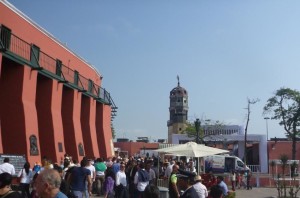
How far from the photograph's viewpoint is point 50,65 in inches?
952

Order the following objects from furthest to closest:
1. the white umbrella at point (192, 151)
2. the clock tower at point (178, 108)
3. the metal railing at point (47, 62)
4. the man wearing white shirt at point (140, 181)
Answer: the clock tower at point (178, 108) → the metal railing at point (47, 62) → the white umbrella at point (192, 151) → the man wearing white shirt at point (140, 181)

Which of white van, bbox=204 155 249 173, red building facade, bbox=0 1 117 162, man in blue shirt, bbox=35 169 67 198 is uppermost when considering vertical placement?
red building facade, bbox=0 1 117 162

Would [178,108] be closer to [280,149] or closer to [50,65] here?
[280,149]

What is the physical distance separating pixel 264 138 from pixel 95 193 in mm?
35164

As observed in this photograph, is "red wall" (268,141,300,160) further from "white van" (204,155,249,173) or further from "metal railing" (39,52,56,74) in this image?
"metal railing" (39,52,56,74)

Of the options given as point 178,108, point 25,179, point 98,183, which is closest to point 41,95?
point 98,183

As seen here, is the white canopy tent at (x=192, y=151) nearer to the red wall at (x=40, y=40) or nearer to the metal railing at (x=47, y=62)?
the metal railing at (x=47, y=62)

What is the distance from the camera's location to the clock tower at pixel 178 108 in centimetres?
10375

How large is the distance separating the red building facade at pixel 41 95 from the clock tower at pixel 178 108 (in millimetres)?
71061

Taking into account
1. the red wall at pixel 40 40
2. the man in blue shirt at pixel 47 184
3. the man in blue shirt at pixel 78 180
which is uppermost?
the red wall at pixel 40 40

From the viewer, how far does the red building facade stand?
1928 centimetres

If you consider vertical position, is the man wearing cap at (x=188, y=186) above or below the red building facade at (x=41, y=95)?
below

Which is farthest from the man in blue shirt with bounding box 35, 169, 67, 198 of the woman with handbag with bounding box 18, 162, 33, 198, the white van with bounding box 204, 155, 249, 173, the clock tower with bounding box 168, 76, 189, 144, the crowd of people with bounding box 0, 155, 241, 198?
the clock tower with bounding box 168, 76, 189, 144

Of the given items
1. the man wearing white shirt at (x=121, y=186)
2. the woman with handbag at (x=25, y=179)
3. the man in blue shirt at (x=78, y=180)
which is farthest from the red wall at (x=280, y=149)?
the man in blue shirt at (x=78, y=180)
